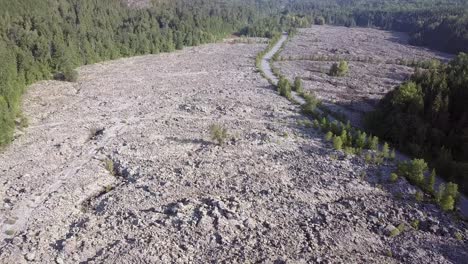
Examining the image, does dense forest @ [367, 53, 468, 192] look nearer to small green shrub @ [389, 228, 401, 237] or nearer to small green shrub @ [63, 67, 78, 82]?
small green shrub @ [389, 228, 401, 237]

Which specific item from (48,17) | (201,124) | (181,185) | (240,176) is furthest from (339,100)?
(48,17)

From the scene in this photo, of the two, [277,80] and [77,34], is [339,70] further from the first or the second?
[77,34]

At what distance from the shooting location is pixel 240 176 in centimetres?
3578

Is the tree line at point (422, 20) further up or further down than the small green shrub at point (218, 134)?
further up

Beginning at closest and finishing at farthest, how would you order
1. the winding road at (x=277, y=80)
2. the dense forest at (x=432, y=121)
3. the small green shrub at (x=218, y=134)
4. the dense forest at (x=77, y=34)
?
the winding road at (x=277, y=80)
the dense forest at (x=432, y=121)
the small green shrub at (x=218, y=134)
the dense forest at (x=77, y=34)

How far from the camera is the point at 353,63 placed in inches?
3568

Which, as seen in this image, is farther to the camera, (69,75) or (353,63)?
(353,63)

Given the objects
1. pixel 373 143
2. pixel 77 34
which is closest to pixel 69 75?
pixel 77 34

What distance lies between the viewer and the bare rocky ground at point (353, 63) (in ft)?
208

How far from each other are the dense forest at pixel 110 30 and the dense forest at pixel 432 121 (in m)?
42.6

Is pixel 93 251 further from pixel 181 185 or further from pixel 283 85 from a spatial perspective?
pixel 283 85

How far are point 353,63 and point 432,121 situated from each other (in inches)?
1915

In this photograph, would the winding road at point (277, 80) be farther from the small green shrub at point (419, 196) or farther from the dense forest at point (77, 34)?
the dense forest at point (77, 34)

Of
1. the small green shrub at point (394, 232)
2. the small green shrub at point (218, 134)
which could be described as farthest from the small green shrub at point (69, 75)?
the small green shrub at point (394, 232)
